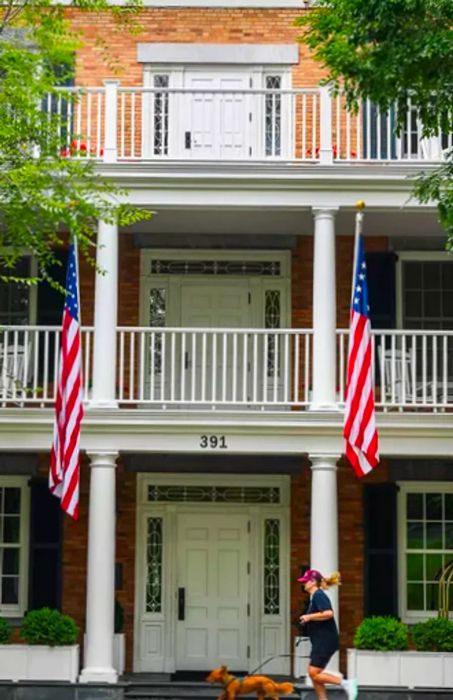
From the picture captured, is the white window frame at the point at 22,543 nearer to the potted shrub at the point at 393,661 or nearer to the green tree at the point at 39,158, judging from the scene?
the green tree at the point at 39,158

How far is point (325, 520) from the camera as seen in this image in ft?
63.9

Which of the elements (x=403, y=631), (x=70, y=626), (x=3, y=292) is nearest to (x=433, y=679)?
(x=403, y=631)

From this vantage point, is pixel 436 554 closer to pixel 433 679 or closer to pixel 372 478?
pixel 372 478

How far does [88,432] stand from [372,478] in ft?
14.6

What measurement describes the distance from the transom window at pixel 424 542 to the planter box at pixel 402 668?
8.37 feet

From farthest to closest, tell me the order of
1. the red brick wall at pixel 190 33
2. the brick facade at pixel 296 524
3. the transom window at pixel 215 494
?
1. the red brick wall at pixel 190 33
2. the transom window at pixel 215 494
3. the brick facade at pixel 296 524

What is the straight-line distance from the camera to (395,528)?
72.1 ft

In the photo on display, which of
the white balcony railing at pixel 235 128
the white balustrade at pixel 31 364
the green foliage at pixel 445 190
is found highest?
the white balcony railing at pixel 235 128

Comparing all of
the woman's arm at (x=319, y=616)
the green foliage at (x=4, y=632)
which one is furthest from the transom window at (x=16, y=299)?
the woman's arm at (x=319, y=616)

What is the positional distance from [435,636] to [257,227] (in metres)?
6.15

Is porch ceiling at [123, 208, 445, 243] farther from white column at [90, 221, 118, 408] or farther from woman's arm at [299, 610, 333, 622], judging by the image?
woman's arm at [299, 610, 333, 622]

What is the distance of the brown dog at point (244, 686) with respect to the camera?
16.3 metres

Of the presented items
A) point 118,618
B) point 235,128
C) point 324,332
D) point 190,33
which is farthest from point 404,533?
point 190,33

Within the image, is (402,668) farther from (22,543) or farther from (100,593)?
(22,543)
